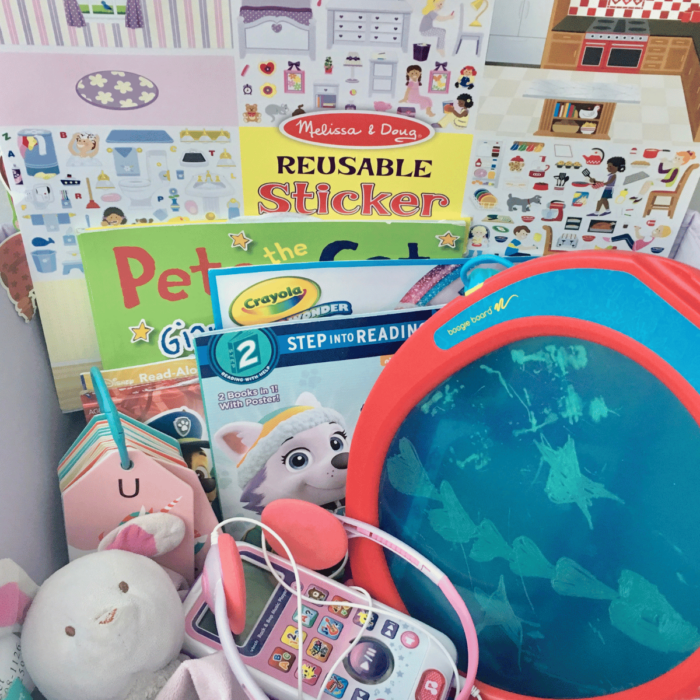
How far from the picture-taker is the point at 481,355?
0.46 meters

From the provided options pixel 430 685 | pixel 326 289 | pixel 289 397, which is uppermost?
pixel 326 289

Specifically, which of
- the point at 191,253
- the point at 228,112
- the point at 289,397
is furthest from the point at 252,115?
the point at 289,397

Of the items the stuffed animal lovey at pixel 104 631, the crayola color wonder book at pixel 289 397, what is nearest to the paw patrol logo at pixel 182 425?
the crayola color wonder book at pixel 289 397

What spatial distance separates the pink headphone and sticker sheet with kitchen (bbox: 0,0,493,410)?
1.05 ft

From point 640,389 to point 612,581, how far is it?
17 cm

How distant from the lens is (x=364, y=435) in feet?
1.76

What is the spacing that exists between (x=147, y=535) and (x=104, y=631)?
11cm

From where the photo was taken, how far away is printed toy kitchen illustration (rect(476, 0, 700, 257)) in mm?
502

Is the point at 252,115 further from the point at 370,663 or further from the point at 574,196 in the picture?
the point at 370,663

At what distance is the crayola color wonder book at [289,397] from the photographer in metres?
0.58

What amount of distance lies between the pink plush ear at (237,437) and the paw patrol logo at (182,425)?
0.18ft

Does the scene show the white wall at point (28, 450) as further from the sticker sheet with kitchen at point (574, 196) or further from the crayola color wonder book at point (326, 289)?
the sticker sheet with kitchen at point (574, 196)

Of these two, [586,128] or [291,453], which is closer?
[586,128]

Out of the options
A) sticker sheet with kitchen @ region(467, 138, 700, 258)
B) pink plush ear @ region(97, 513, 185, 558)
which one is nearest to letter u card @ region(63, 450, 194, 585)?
pink plush ear @ region(97, 513, 185, 558)
